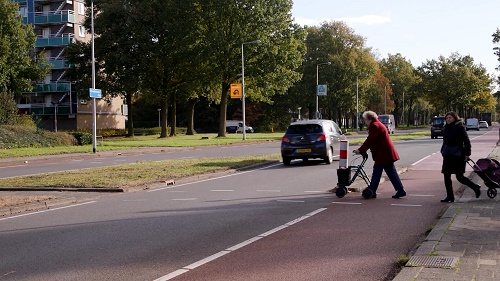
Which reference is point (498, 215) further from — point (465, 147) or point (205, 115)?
point (205, 115)

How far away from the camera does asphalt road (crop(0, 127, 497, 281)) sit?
6.25 m

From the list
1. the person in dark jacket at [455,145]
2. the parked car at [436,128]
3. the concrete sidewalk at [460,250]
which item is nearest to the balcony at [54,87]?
Answer: the parked car at [436,128]

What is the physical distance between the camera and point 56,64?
72.9m

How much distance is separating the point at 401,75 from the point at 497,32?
34.6 metres

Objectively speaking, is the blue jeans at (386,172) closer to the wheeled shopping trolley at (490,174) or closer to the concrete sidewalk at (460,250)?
the wheeled shopping trolley at (490,174)

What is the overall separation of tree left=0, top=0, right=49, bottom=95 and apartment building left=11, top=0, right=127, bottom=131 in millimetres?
12430

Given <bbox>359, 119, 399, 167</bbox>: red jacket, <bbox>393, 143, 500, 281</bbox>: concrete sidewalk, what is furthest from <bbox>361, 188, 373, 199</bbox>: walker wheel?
<bbox>393, 143, 500, 281</bbox>: concrete sidewalk

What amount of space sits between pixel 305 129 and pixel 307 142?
0.61 meters

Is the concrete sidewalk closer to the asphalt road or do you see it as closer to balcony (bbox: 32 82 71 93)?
the asphalt road

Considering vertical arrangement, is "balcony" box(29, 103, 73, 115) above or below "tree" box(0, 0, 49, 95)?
below

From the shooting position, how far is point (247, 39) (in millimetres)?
48562

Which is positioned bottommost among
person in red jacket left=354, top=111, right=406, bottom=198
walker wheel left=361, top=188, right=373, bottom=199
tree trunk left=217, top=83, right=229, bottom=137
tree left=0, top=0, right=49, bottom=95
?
walker wheel left=361, top=188, right=373, bottom=199

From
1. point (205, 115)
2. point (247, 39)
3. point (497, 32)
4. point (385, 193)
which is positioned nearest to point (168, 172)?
point (385, 193)

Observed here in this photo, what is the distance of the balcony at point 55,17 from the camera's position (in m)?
71.0
